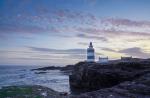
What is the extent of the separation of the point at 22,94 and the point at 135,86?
8.40 m

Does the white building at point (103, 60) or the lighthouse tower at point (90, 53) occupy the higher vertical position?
the lighthouse tower at point (90, 53)

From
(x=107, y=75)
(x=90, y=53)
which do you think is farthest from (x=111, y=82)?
(x=90, y=53)

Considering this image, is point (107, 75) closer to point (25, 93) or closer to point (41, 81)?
point (25, 93)

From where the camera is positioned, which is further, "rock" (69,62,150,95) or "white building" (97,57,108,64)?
"white building" (97,57,108,64)

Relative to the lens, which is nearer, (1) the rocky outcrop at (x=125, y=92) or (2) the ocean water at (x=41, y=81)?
(1) the rocky outcrop at (x=125, y=92)

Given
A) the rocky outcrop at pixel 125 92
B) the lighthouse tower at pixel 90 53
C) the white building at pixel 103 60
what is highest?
the lighthouse tower at pixel 90 53

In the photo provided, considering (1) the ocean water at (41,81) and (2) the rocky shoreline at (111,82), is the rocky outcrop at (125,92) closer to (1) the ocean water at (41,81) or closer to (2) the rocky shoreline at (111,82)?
(2) the rocky shoreline at (111,82)

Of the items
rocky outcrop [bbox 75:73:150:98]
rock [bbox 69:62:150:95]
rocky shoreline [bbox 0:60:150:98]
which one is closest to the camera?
rocky outcrop [bbox 75:73:150:98]

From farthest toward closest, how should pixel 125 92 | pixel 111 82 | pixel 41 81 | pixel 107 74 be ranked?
1. pixel 41 81
2. pixel 107 74
3. pixel 111 82
4. pixel 125 92

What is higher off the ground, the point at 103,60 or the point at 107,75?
the point at 103,60

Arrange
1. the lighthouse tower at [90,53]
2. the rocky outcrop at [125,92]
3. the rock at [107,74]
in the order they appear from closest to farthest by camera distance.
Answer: the rocky outcrop at [125,92] < the rock at [107,74] < the lighthouse tower at [90,53]

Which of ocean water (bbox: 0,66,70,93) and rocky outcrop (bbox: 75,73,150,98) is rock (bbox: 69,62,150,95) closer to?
ocean water (bbox: 0,66,70,93)

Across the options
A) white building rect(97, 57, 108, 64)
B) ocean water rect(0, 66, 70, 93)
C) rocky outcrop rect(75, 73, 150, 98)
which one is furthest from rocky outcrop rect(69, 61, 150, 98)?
rocky outcrop rect(75, 73, 150, 98)

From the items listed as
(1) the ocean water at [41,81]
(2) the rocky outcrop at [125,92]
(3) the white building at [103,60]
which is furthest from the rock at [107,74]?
(2) the rocky outcrop at [125,92]
